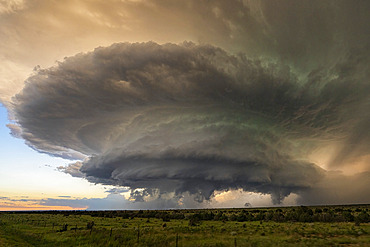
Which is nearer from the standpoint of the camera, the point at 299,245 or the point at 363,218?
the point at 299,245

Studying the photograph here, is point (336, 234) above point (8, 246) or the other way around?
above

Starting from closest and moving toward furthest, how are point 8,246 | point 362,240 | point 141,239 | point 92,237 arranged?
point 362,240 → point 8,246 → point 141,239 → point 92,237

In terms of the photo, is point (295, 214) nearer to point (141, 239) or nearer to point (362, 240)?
point (362, 240)

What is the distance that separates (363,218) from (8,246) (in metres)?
77.6

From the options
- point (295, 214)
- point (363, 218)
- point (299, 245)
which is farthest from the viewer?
point (295, 214)

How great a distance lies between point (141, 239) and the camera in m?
41.8

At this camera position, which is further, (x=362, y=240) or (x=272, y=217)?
(x=272, y=217)

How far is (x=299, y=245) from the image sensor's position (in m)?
32.2

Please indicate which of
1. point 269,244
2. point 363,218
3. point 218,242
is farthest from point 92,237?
point 363,218

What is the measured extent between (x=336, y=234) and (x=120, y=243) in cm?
3685

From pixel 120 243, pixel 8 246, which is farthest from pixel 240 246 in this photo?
pixel 8 246

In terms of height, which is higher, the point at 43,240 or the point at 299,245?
the point at 299,245

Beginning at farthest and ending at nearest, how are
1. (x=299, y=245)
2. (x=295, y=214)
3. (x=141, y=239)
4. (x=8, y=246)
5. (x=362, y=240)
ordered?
(x=295, y=214)
(x=141, y=239)
(x=8, y=246)
(x=362, y=240)
(x=299, y=245)

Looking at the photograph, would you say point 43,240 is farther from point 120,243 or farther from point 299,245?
point 299,245
